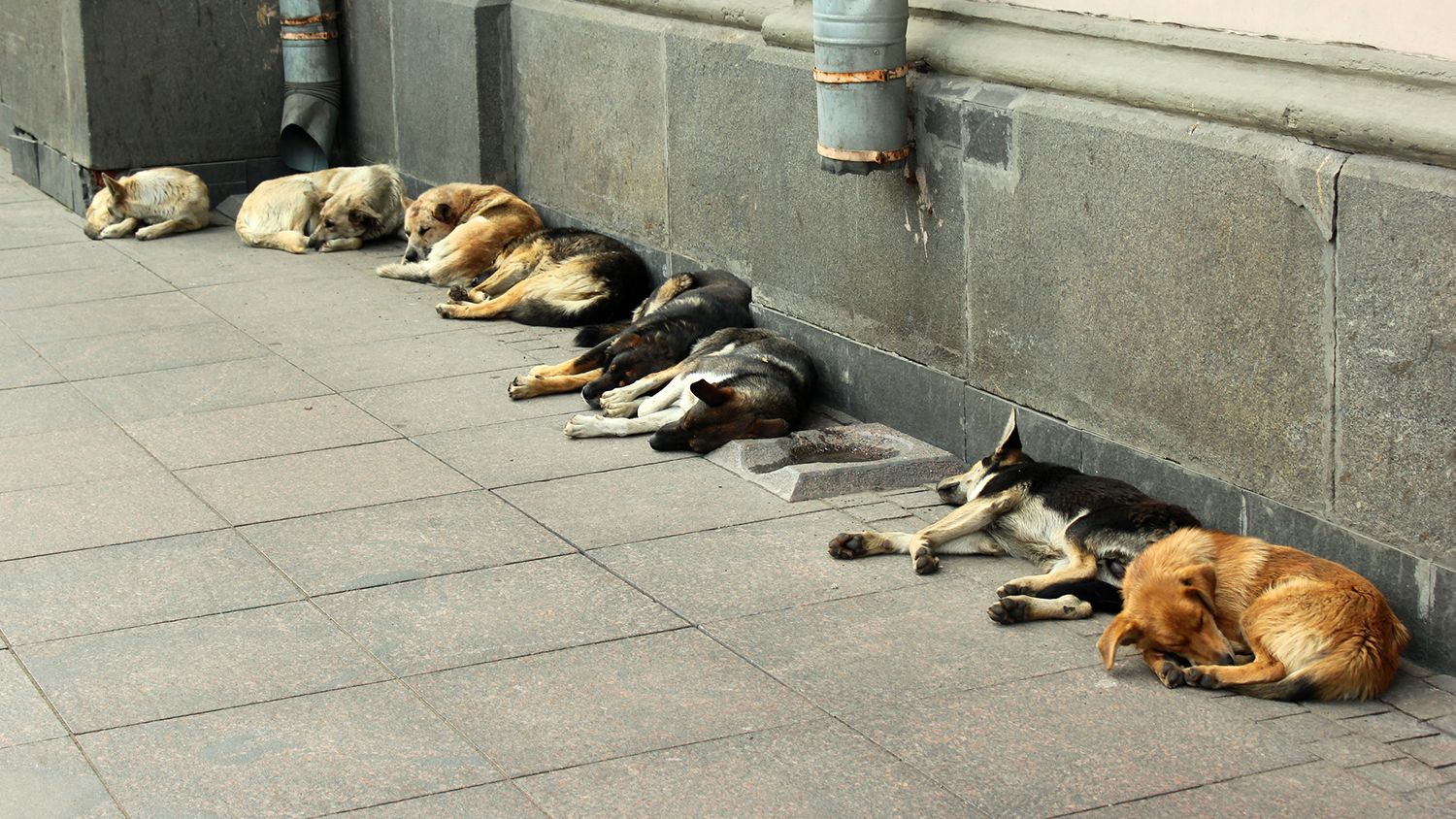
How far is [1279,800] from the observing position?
4.29m

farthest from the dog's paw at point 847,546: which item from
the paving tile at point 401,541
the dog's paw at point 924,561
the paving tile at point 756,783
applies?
the paving tile at point 756,783

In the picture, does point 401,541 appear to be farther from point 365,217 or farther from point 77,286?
point 365,217

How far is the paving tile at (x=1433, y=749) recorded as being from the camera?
4504 mm

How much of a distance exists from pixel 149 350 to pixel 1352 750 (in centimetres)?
638

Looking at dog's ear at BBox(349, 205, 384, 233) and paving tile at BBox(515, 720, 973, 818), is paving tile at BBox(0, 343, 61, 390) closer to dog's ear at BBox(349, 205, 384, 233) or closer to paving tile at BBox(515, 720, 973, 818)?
dog's ear at BBox(349, 205, 384, 233)

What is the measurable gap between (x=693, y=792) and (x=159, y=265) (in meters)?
7.58

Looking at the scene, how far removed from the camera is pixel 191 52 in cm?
1230

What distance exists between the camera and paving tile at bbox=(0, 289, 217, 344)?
30.5 ft

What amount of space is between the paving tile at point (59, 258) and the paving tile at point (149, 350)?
1.87 m

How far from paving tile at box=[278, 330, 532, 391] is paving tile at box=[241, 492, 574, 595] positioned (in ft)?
6.04

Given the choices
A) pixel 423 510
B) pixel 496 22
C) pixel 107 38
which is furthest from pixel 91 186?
pixel 423 510

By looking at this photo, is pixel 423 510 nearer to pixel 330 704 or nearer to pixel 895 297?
pixel 330 704

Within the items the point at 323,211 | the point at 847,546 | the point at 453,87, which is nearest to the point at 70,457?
the point at 847,546

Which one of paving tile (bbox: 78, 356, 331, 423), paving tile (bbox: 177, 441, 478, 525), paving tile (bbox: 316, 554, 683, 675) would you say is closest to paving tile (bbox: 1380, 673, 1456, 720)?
paving tile (bbox: 316, 554, 683, 675)
